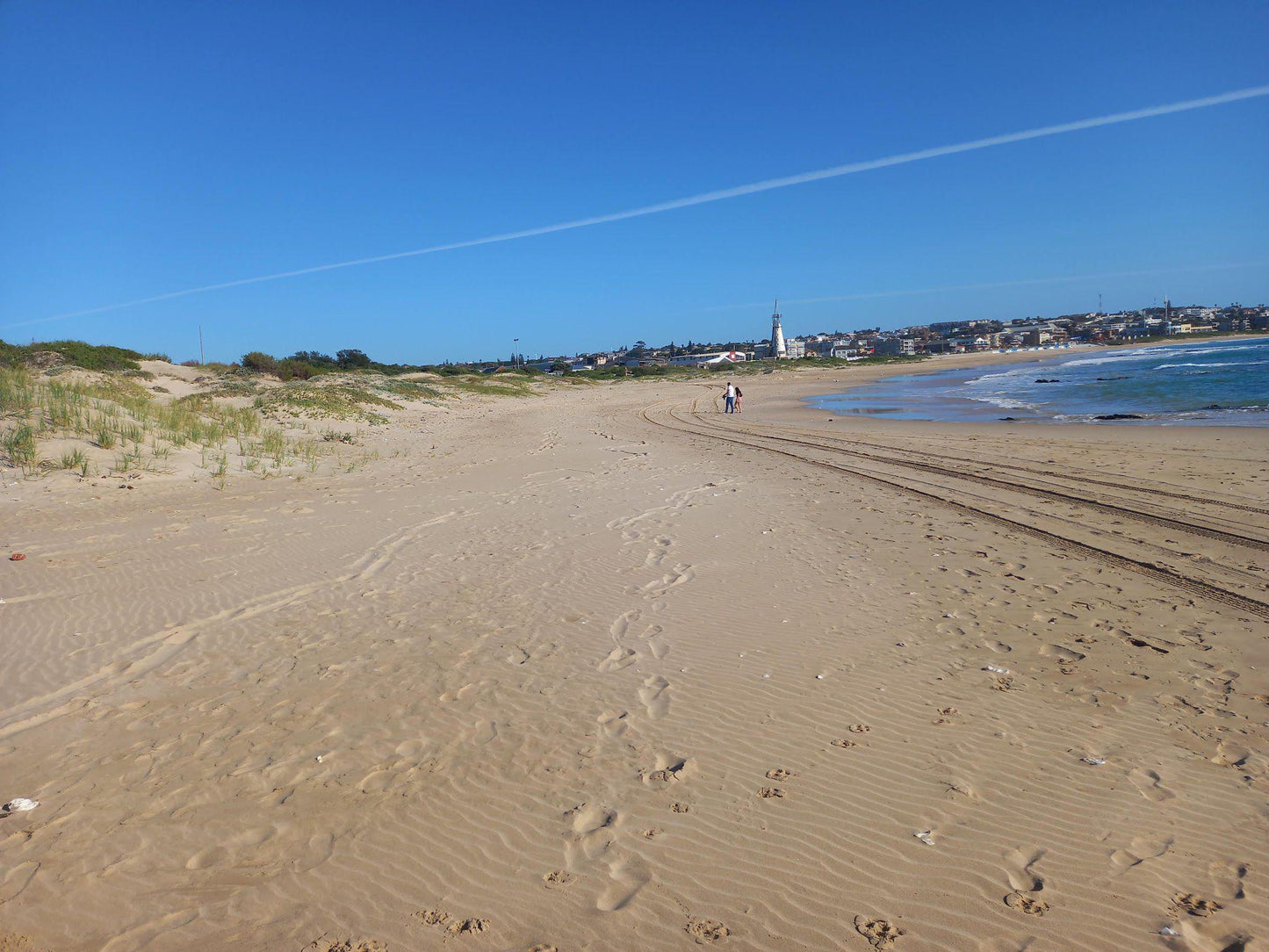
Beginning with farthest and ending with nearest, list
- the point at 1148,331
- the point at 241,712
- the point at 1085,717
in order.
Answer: the point at 1148,331
the point at 241,712
the point at 1085,717

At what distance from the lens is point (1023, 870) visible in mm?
3061

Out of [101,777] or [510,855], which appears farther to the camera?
[101,777]

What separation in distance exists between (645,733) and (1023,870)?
199 cm

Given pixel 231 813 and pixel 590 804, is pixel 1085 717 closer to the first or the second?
pixel 590 804

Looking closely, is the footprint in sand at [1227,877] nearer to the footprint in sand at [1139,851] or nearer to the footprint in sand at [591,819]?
the footprint in sand at [1139,851]

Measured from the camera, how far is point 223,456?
14.3 m

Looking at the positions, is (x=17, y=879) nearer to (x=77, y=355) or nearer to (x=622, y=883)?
(x=622, y=883)

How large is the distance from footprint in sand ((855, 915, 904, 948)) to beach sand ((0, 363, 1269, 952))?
0.9 inches

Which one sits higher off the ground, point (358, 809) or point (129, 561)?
point (129, 561)

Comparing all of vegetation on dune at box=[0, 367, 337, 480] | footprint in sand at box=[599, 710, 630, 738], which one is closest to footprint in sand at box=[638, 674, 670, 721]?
footprint in sand at box=[599, 710, 630, 738]

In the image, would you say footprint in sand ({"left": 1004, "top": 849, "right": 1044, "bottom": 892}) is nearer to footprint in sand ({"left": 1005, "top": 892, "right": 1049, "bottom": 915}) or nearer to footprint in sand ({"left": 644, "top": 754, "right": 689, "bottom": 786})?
footprint in sand ({"left": 1005, "top": 892, "right": 1049, "bottom": 915})

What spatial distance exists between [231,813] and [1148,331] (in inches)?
6477

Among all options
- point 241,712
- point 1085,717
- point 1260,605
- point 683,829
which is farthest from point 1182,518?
point 241,712

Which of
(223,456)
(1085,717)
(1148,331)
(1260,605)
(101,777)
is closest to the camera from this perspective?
(101,777)
